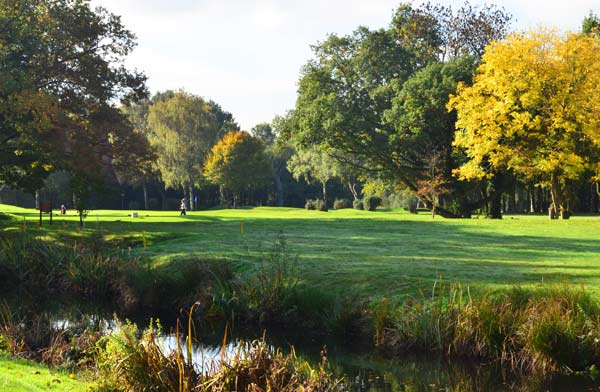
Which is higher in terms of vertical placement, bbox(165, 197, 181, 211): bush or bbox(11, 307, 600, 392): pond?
bbox(165, 197, 181, 211): bush

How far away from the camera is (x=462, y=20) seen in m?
55.1

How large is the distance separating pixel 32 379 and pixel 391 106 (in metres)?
45.6

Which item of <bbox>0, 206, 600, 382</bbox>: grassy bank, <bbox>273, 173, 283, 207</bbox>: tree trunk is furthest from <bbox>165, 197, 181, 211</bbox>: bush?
<bbox>0, 206, 600, 382</bbox>: grassy bank

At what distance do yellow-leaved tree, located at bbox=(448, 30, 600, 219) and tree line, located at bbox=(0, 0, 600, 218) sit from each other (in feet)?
0.29

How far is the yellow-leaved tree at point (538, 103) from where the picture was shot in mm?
38312

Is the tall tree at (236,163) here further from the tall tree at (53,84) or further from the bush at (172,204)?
the tall tree at (53,84)

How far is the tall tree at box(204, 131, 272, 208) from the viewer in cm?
7981

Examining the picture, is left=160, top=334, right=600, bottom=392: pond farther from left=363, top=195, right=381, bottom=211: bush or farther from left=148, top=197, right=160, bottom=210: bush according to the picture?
left=148, top=197, right=160, bottom=210: bush

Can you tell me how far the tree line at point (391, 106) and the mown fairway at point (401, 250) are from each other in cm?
428

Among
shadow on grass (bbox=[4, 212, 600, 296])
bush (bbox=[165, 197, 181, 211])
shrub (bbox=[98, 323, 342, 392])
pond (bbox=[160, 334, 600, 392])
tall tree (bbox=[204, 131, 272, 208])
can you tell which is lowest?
pond (bbox=[160, 334, 600, 392])

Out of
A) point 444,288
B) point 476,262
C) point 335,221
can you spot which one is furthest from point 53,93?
point 444,288

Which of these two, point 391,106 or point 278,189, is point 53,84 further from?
point 278,189

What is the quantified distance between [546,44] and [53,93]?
28765 millimetres

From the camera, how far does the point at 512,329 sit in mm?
12602
